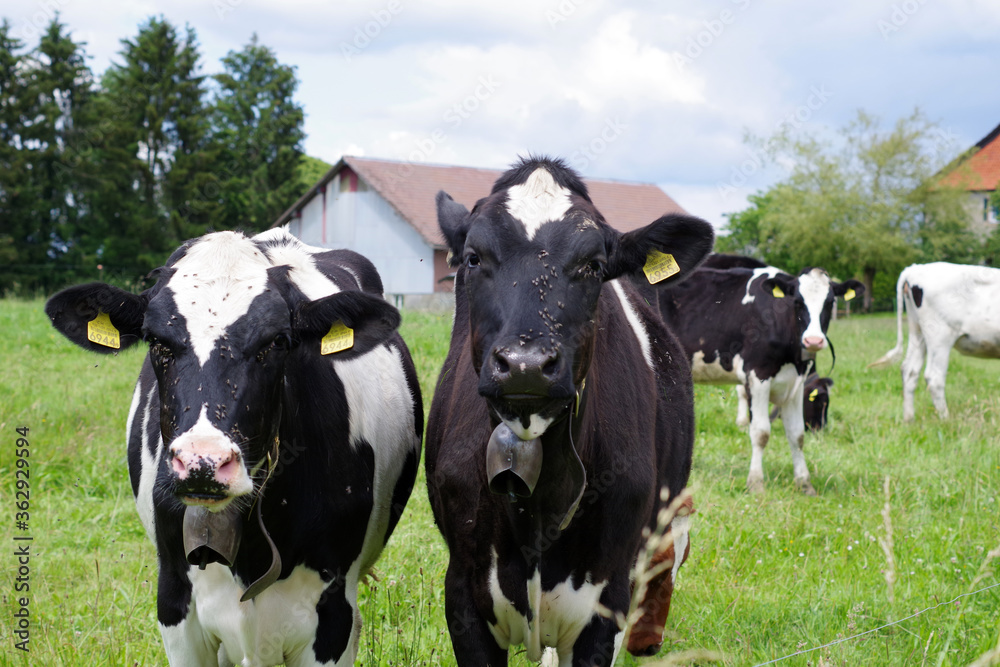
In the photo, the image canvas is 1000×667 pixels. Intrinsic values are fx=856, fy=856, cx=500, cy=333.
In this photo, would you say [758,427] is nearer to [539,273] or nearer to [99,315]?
[539,273]

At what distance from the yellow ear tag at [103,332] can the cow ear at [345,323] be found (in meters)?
0.65

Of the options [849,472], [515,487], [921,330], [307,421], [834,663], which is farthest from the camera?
[921,330]

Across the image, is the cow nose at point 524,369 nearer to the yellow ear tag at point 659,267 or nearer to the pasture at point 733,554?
the yellow ear tag at point 659,267

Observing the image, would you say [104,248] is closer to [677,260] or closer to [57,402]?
[57,402]

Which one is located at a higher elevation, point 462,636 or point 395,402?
point 395,402

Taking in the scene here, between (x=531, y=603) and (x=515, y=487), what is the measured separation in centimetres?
53

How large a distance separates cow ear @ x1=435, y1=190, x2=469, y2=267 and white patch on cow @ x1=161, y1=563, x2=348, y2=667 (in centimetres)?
135

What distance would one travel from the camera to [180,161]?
39.2 metres

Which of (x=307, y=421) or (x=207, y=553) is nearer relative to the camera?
(x=207, y=553)

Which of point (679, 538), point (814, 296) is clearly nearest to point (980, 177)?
point (814, 296)

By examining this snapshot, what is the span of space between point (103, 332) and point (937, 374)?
38.7ft

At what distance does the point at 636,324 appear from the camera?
14.0 ft

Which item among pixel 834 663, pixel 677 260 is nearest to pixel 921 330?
pixel 834 663

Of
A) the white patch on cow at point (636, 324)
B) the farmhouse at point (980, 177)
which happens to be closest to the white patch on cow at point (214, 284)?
the white patch on cow at point (636, 324)
